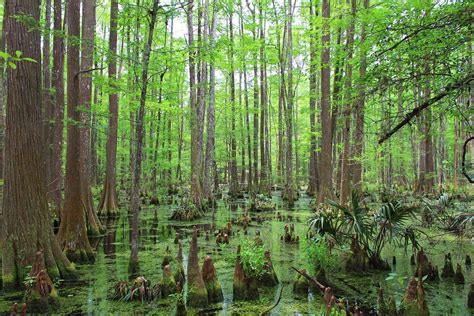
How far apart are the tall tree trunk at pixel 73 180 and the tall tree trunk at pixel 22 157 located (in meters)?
1.79

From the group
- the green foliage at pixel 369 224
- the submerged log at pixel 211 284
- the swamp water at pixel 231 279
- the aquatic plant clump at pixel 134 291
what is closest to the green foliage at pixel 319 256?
the green foliage at pixel 369 224

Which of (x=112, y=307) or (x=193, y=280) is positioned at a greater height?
(x=193, y=280)

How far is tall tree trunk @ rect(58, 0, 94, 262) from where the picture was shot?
7504 mm

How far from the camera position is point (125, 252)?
8.40 m

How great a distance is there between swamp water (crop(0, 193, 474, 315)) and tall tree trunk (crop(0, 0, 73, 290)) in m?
0.62

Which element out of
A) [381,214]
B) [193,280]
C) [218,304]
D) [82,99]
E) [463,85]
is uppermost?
[82,99]

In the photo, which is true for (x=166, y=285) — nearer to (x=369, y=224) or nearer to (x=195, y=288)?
(x=195, y=288)

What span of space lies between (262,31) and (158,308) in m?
19.7

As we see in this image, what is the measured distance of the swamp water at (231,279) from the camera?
4.86m

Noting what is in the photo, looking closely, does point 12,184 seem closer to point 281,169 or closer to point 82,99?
point 82,99

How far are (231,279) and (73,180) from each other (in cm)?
418

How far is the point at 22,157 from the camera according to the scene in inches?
219

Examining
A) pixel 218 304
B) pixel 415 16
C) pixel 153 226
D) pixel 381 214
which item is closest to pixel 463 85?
pixel 415 16

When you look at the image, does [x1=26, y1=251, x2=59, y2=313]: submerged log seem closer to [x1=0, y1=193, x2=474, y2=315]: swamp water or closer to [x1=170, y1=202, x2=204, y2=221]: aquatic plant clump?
[x1=0, y1=193, x2=474, y2=315]: swamp water
